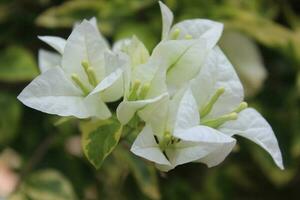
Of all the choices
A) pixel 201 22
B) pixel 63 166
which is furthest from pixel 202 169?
pixel 201 22

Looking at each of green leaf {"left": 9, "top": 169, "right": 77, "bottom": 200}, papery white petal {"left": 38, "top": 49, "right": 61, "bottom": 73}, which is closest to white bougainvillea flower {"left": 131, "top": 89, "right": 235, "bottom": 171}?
papery white petal {"left": 38, "top": 49, "right": 61, "bottom": 73}

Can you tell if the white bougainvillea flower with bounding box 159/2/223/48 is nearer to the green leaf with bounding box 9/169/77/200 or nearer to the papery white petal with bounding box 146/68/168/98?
the papery white petal with bounding box 146/68/168/98

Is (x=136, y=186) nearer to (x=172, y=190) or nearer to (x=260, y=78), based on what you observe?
(x=172, y=190)

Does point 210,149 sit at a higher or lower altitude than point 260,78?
higher

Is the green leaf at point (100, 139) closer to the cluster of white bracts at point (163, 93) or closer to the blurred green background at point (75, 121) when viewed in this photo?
the cluster of white bracts at point (163, 93)

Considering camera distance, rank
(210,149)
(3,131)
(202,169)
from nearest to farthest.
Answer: (210,149)
(3,131)
(202,169)

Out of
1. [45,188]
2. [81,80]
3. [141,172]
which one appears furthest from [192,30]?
[45,188]

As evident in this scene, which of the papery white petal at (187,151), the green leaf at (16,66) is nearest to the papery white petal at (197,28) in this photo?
the papery white petal at (187,151)
